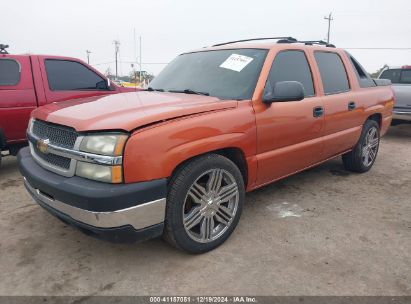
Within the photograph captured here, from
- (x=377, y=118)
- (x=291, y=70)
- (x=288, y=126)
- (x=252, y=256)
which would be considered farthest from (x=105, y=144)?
(x=377, y=118)

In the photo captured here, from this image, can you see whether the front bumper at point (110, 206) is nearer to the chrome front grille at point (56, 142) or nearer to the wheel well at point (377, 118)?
the chrome front grille at point (56, 142)

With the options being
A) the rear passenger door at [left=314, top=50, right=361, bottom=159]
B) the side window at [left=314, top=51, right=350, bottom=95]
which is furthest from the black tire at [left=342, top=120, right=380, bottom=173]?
the side window at [left=314, top=51, right=350, bottom=95]

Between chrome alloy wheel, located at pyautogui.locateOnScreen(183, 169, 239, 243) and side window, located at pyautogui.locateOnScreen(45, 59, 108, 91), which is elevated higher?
side window, located at pyautogui.locateOnScreen(45, 59, 108, 91)

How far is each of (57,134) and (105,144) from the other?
1.92 feet

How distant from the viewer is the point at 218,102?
2.95 m

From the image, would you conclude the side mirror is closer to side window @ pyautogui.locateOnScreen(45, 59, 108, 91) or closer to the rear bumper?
side window @ pyautogui.locateOnScreen(45, 59, 108, 91)

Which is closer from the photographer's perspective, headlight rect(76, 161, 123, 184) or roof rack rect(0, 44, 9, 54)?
headlight rect(76, 161, 123, 184)

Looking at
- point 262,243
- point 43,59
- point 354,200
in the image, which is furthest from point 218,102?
point 43,59

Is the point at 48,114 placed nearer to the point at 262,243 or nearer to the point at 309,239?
the point at 262,243

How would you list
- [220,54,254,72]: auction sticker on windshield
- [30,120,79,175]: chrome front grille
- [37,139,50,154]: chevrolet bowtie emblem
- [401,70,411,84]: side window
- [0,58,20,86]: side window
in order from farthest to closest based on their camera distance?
[401,70,411,84]: side window < [0,58,20,86]: side window < [220,54,254,72]: auction sticker on windshield < [37,139,50,154]: chevrolet bowtie emblem < [30,120,79,175]: chrome front grille

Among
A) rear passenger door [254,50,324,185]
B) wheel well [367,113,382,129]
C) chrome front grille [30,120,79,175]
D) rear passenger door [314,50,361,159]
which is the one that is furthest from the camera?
wheel well [367,113,382,129]

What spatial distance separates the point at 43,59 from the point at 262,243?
4277 millimetres

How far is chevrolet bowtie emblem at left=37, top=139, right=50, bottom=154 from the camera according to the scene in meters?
2.72

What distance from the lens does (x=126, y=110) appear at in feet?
8.72
